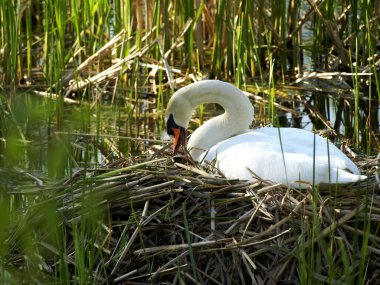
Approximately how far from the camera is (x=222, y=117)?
208 inches

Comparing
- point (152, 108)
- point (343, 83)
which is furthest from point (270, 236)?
point (343, 83)

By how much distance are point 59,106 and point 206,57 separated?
2898 millimetres

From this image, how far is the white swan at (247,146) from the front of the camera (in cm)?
427

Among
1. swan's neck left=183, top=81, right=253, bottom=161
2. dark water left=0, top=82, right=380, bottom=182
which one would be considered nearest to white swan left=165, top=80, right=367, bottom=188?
swan's neck left=183, top=81, right=253, bottom=161

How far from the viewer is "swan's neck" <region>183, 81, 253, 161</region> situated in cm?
520

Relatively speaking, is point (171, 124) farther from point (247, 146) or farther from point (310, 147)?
point (310, 147)

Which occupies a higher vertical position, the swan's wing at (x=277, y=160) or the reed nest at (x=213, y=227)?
the swan's wing at (x=277, y=160)

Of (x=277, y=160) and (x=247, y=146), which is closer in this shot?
(x=277, y=160)

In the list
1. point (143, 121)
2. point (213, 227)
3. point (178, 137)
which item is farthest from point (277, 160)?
point (143, 121)

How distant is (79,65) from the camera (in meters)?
7.95

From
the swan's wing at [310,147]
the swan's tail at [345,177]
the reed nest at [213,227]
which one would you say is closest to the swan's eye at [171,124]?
the swan's wing at [310,147]

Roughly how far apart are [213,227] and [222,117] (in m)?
1.28

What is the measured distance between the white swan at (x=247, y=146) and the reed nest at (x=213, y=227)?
0.09 m

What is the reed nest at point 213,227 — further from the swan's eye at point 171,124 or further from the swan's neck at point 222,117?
the swan's eye at point 171,124
